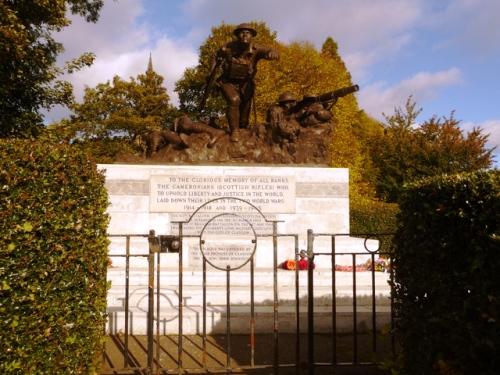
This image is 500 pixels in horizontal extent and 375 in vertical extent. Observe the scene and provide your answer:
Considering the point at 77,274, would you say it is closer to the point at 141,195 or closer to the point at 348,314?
the point at 348,314

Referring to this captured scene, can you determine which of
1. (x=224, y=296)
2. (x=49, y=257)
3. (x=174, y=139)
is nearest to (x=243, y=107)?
(x=174, y=139)

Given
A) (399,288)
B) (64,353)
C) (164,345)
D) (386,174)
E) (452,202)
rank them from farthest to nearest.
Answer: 1. (386,174)
2. (164,345)
3. (399,288)
4. (64,353)
5. (452,202)

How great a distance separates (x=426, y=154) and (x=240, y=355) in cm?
2233

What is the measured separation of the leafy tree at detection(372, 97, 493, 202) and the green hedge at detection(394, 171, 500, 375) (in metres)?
21.0

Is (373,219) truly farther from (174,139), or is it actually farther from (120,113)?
(120,113)

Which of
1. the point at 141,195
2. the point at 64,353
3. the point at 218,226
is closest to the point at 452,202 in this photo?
the point at 218,226

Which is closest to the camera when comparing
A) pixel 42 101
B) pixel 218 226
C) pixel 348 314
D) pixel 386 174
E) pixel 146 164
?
pixel 218 226

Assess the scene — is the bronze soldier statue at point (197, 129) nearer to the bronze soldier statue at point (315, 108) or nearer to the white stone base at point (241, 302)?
the bronze soldier statue at point (315, 108)

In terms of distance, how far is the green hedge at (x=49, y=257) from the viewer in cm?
294

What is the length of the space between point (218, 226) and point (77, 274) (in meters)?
1.59

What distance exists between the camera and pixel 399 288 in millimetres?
3697

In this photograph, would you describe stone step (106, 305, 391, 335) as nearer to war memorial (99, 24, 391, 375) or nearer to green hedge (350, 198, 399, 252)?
war memorial (99, 24, 391, 375)

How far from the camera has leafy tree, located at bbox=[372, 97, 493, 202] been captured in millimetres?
24500

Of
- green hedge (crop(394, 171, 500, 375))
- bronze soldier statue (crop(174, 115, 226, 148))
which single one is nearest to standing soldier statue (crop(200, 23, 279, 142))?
bronze soldier statue (crop(174, 115, 226, 148))
